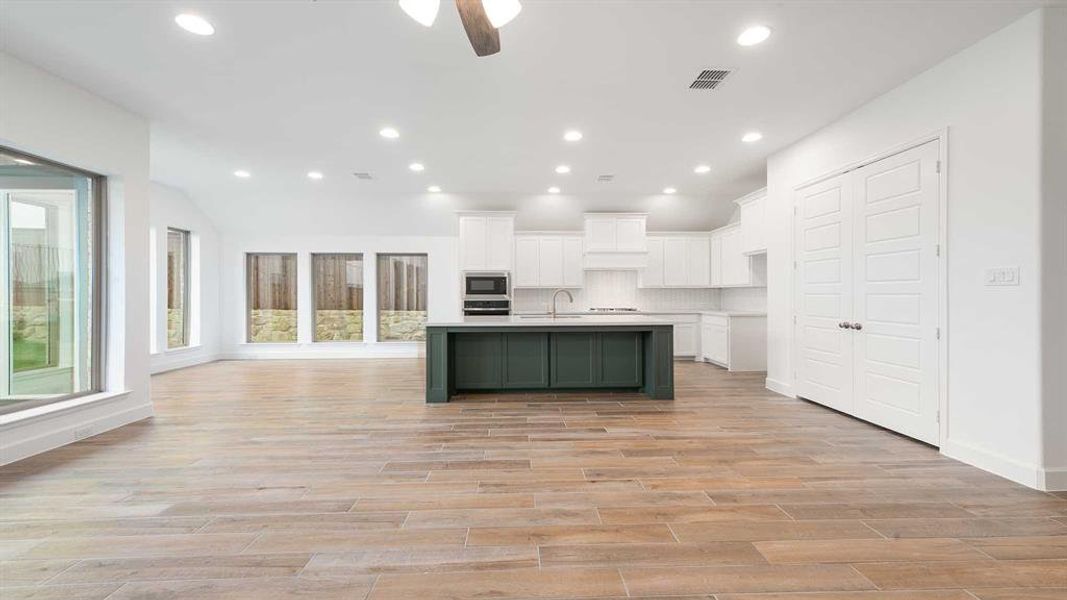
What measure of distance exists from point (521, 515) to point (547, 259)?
19.7 ft

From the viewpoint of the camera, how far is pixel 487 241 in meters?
7.71

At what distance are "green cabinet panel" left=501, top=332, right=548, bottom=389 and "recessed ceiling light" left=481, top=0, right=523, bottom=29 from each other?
3.61m

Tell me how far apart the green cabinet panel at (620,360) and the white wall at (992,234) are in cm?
267

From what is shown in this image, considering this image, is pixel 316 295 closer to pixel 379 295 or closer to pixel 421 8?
pixel 379 295

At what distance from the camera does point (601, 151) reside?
521cm

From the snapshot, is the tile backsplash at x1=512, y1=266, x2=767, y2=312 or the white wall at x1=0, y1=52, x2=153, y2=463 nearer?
the white wall at x1=0, y1=52, x2=153, y2=463

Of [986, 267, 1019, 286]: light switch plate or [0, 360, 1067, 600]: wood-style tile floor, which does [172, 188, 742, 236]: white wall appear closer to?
[0, 360, 1067, 600]: wood-style tile floor

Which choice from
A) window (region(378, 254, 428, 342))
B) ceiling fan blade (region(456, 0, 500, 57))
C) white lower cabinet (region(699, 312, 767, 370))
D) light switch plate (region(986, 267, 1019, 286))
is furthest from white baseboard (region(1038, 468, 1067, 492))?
window (region(378, 254, 428, 342))

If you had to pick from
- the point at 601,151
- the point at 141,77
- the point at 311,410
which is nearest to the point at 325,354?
the point at 311,410

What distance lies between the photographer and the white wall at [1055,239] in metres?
2.63

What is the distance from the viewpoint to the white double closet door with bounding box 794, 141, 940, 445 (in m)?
3.33

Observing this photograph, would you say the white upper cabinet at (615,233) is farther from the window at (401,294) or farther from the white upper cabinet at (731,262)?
the window at (401,294)

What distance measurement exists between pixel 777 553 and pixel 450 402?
3462 mm

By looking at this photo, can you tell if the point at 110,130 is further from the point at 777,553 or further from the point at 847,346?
the point at 847,346
